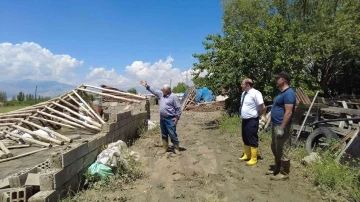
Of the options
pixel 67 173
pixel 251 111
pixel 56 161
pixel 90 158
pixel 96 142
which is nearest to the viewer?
pixel 56 161

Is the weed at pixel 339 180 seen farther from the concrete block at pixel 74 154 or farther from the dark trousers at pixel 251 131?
the concrete block at pixel 74 154

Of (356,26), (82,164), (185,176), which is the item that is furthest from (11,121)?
(356,26)

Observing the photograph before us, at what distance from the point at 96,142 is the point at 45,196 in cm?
216

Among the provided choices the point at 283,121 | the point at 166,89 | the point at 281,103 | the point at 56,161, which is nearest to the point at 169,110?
the point at 166,89

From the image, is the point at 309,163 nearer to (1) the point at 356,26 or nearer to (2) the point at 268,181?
(2) the point at 268,181

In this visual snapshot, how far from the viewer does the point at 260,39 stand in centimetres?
1314

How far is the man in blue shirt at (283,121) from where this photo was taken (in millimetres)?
5340

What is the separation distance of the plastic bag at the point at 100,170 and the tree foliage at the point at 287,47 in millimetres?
8564

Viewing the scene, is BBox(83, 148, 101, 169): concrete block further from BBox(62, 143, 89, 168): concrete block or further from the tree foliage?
the tree foliage

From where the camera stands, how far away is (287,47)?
13.1 meters

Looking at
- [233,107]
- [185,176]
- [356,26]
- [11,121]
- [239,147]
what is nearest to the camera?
[185,176]

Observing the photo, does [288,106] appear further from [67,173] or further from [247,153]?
[67,173]

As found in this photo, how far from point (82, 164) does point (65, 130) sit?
730cm

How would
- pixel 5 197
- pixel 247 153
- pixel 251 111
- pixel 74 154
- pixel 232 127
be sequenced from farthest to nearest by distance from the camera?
1. pixel 232 127
2. pixel 247 153
3. pixel 251 111
4. pixel 74 154
5. pixel 5 197
